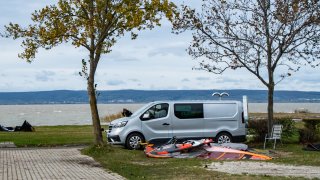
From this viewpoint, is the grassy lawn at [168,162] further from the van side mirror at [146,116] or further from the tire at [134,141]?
the van side mirror at [146,116]

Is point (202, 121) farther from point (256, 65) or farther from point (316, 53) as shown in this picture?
point (316, 53)

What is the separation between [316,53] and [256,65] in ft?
7.86

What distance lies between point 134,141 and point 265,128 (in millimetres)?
5563

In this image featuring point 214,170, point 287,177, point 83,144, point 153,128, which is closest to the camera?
point 287,177

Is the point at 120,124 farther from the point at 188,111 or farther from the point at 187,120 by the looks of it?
the point at 188,111

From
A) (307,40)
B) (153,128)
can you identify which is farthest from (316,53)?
(153,128)

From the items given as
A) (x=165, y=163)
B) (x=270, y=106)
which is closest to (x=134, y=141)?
(x=165, y=163)

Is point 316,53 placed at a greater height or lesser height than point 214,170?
greater

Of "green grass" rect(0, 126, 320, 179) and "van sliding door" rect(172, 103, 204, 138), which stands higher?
"van sliding door" rect(172, 103, 204, 138)

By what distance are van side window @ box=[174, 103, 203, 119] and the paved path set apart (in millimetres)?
4110

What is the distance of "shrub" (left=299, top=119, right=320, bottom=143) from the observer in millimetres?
23422

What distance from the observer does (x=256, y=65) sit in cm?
2338

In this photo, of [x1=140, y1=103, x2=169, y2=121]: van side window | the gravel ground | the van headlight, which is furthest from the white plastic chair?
the van headlight

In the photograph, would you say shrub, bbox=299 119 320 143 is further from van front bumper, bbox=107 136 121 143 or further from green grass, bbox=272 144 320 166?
van front bumper, bbox=107 136 121 143
